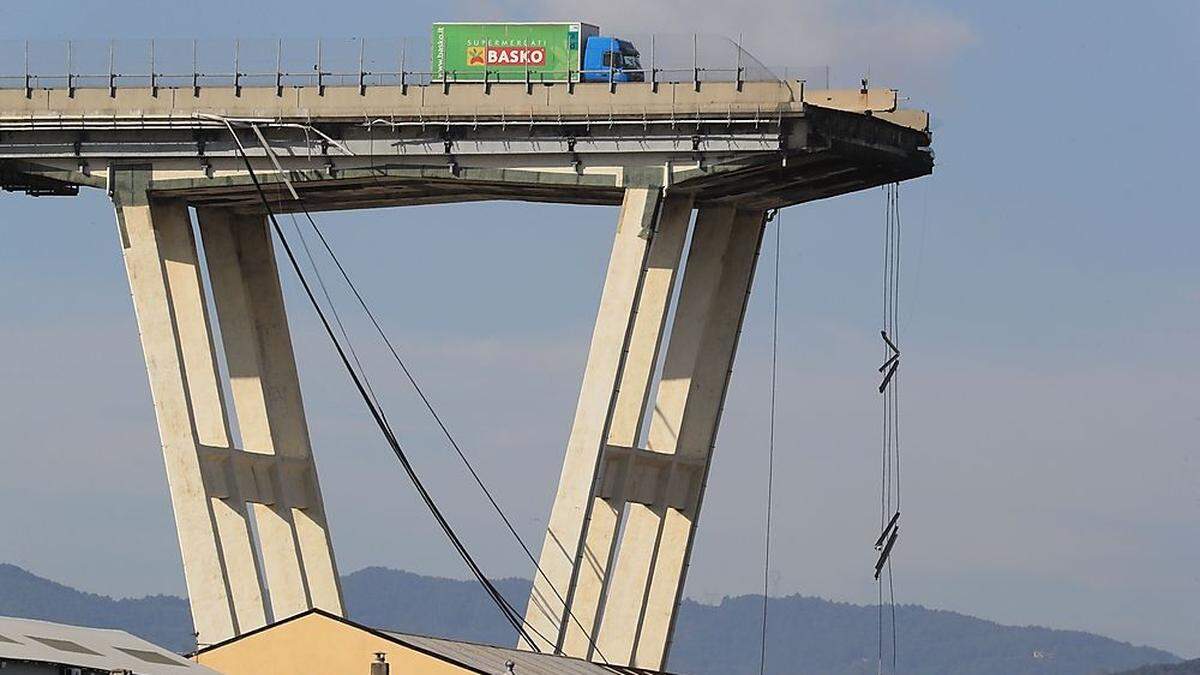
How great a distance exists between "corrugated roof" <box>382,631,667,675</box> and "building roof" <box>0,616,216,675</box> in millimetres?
7729

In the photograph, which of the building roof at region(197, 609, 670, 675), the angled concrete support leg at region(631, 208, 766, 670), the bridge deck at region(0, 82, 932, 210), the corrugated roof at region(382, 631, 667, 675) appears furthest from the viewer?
the angled concrete support leg at region(631, 208, 766, 670)

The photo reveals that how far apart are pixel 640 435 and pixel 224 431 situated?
14059 mm

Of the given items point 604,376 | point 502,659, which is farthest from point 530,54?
point 502,659

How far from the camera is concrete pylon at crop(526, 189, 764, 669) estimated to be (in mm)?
99438

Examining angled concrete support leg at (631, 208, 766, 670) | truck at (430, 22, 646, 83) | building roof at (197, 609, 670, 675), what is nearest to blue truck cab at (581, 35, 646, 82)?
truck at (430, 22, 646, 83)

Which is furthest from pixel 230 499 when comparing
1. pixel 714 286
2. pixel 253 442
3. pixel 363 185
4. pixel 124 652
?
pixel 124 652

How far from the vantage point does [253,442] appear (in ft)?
350

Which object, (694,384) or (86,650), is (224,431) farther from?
(86,650)

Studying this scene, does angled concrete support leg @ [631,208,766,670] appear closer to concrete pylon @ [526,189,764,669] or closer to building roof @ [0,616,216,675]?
concrete pylon @ [526,189,764,669]

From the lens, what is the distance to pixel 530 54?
10050 cm

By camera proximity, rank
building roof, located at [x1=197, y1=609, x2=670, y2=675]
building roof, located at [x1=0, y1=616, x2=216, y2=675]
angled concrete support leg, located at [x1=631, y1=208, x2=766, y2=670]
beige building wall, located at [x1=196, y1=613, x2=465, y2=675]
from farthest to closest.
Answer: angled concrete support leg, located at [x1=631, y1=208, x2=766, y2=670]
building roof, located at [x1=197, y1=609, x2=670, y2=675]
beige building wall, located at [x1=196, y1=613, x2=465, y2=675]
building roof, located at [x1=0, y1=616, x2=216, y2=675]

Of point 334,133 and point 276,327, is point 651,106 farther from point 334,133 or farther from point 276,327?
point 276,327

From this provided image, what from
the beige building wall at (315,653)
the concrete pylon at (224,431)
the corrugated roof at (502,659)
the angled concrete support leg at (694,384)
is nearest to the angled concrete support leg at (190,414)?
the concrete pylon at (224,431)

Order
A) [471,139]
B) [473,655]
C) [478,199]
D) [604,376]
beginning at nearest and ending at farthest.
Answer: [473,655] → [604,376] → [471,139] → [478,199]
